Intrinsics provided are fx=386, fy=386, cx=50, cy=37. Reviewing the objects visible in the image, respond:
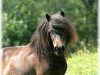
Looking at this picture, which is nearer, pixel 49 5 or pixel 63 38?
pixel 63 38

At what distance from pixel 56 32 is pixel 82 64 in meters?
1.75

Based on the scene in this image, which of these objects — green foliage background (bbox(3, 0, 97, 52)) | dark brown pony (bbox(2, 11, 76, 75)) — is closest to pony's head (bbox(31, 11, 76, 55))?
dark brown pony (bbox(2, 11, 76, 75))

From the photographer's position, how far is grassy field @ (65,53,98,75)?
16.5 ft

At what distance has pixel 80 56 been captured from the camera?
18.7 feet

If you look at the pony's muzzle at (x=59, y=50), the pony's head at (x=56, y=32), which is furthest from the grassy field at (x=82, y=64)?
the pony's muzzle at (x=59, y=50)

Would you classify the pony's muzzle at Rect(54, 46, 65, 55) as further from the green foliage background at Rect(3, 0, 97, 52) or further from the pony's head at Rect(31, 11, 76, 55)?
the green foliage background at Rect(3, 0, 97, 52)

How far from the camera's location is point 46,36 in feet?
12.5

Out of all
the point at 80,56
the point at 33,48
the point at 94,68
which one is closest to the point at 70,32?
the point at 33,48

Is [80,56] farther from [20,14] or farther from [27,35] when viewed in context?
[20,14]

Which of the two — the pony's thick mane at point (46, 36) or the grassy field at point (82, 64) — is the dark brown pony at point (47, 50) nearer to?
the pony's thick mane at point (46, 36)

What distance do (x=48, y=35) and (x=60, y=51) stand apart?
26cm

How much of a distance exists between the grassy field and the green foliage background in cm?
171

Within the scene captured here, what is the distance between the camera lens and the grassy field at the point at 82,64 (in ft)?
16.5

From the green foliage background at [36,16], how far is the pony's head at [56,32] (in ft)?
11.4
